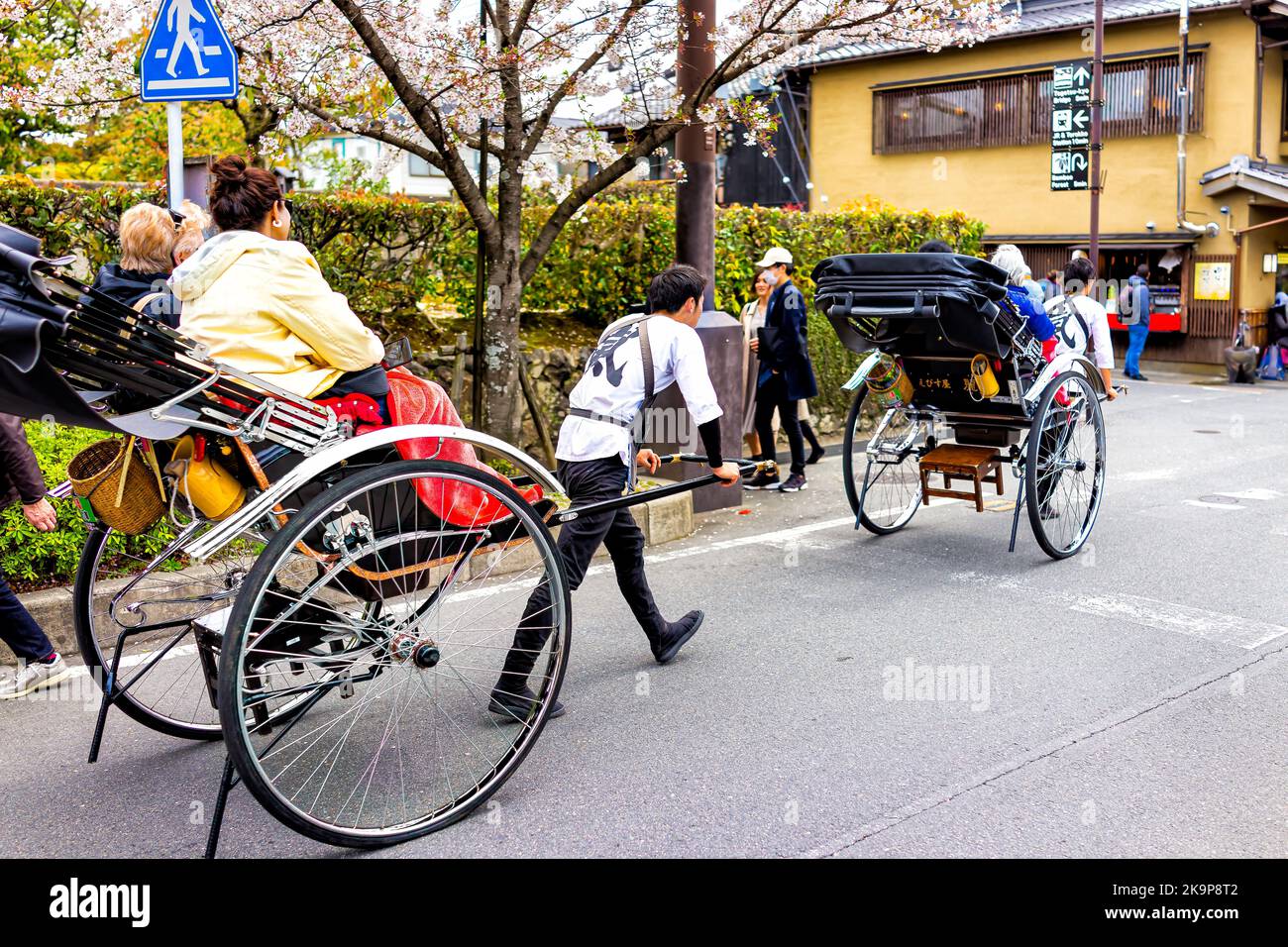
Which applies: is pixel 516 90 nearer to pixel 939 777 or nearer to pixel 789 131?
pixel 939 777

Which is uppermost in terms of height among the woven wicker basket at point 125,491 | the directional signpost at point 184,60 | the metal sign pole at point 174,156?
the directional signpost at point 184,60

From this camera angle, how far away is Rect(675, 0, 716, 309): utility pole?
805 cm

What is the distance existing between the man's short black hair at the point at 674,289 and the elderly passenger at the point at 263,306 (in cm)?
157

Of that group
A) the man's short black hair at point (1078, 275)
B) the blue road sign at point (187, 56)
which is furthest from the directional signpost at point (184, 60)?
the man's short black hair at point (1078, 275)

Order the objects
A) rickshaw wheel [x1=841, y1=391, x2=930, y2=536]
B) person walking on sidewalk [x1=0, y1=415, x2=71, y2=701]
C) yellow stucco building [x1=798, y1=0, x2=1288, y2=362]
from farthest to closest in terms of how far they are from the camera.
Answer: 1. yellow stucco building [x1=798, y1=0, x2=1288, y2=362]
2. rickshaw wheel [x1=841, y1=391, x2=930, y2=536]
3. person walking on sidewalk [x1=0, y1=415, x2=71, y2=701]

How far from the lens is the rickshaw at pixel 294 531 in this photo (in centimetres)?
321

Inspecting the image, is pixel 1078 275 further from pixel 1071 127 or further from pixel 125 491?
pixel 1071 127

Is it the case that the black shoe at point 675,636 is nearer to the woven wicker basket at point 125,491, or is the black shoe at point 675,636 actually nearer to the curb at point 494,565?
the curb at point 494,565

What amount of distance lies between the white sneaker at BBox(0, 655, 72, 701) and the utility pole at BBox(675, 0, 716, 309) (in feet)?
16.5

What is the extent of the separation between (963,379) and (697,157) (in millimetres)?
2621

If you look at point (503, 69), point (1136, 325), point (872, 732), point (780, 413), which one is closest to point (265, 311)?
point (872, 732)

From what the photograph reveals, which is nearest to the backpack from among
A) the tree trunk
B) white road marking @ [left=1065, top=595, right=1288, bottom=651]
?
white road marking @ [left=1065, top=595, right=1288, bottom=651]

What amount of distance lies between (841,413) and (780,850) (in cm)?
926

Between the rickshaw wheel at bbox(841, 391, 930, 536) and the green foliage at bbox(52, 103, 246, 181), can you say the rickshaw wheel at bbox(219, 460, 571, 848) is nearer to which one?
the rickshaw wheel at bbox(841, 391, 930, 536)
